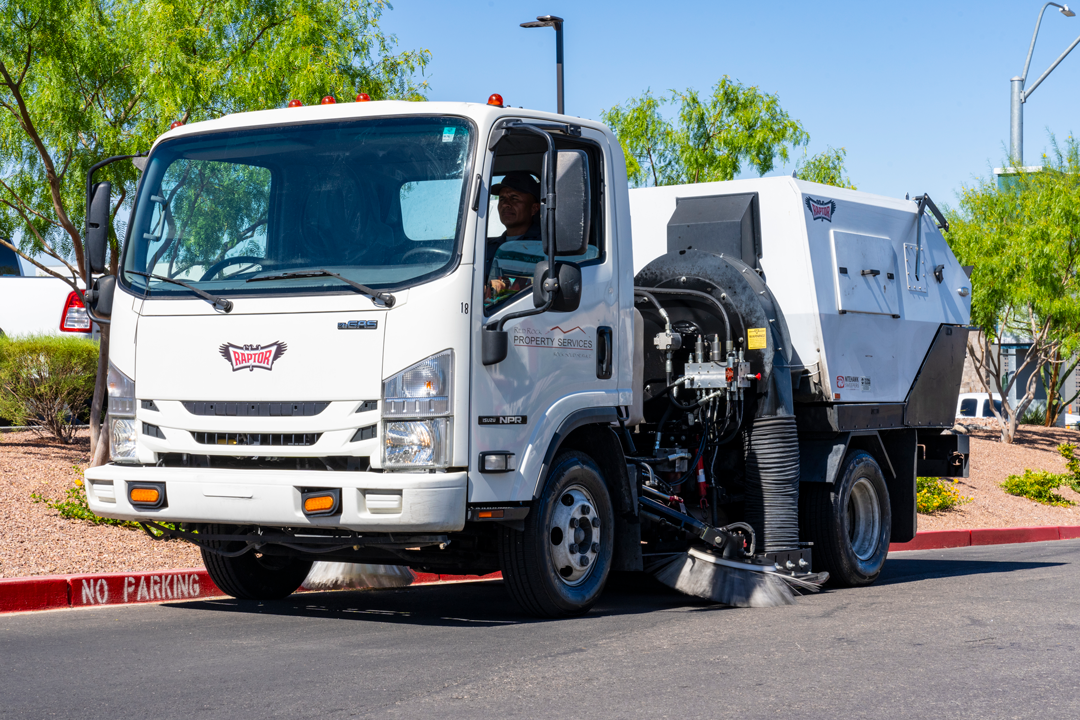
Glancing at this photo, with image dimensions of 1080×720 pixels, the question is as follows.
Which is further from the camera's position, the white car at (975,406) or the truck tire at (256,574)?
the white car at (975,406)

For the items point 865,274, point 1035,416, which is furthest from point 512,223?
point 1035,416

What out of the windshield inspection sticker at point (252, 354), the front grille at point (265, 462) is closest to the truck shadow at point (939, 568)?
the front grille at point (265, 462)

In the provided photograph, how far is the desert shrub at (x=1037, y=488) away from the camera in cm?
1922

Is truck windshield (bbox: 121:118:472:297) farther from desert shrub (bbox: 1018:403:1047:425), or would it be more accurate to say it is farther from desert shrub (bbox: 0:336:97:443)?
desert shrub (bbox: 1018:403:1047:425)

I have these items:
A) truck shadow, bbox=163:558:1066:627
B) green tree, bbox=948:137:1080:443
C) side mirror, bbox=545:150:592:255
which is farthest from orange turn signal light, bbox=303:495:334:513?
green tree, bbox=948:137:1080:443

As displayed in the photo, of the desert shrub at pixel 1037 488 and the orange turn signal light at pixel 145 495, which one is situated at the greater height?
the orange turn signal light at pixel 145 495

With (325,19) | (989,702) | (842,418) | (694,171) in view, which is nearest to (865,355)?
(842,418)

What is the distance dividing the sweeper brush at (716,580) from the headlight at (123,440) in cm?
340

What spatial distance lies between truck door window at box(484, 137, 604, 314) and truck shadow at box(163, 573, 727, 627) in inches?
75.3

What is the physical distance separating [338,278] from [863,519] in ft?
18.5

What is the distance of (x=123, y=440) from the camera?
708 cm

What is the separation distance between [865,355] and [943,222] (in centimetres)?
185

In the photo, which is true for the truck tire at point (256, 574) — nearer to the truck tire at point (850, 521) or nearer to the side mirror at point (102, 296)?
the side mirror at point (102, 296)

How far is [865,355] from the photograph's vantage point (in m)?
10.1
